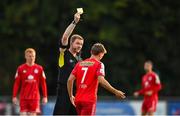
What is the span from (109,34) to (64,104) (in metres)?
24.9

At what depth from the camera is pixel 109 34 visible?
38.8 meters

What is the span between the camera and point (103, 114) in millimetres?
27344

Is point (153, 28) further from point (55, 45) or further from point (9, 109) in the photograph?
point (9, 109)

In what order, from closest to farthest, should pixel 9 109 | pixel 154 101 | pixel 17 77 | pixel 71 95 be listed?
pixel 71 95, pixel 17 77, pixel 154 101, pixel 9 109

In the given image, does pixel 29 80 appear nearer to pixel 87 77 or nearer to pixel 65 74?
pixel 65 74

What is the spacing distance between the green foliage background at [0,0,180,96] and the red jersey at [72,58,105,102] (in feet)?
81.4

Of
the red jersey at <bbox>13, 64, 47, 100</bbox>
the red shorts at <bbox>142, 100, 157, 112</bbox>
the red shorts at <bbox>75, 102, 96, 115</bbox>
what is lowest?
the red shorts at <bbox>142, 100, 157, 112</bbox>

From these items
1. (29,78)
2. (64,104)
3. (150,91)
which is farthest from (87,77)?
(150,91)

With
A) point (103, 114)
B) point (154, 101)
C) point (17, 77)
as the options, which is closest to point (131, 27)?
point (103, 114)

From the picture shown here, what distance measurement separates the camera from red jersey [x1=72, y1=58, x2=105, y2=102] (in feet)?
43.5

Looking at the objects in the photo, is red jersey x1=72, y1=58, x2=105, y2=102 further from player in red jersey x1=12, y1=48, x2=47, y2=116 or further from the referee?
player in red jersey x1=12, y1=48, x2=47, y2=116

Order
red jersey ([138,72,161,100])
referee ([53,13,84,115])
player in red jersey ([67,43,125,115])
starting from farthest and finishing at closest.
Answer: red jersey ([138,72,161,100]), referee ([53,13,84,115]), player in red jersey ([67,43,125,115])

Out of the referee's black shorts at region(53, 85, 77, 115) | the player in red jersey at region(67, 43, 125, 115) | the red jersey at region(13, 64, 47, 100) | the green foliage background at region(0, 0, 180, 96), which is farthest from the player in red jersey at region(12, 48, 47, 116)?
the green foliage background at region(0, 0, 180, 96)

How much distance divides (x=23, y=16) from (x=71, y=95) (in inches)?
1016
